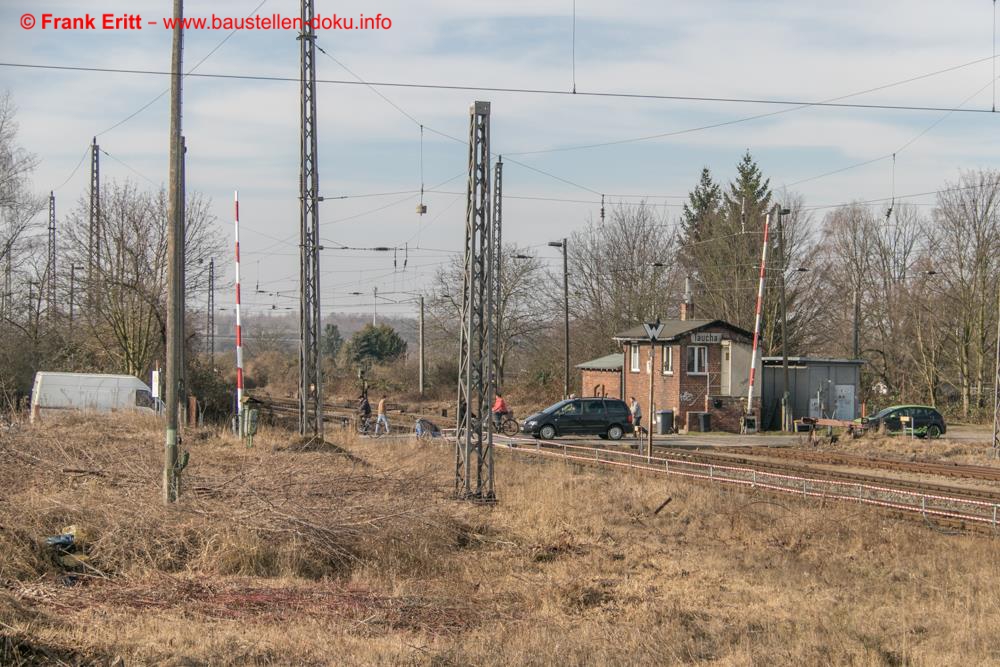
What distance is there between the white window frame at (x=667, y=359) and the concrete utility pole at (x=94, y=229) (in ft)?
70.6

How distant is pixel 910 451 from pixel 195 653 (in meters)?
26.5

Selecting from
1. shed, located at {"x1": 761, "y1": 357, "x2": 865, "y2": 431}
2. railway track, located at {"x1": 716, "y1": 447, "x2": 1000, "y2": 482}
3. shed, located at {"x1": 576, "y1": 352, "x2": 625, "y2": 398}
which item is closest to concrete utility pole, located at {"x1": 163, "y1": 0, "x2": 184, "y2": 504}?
railway track, located at {"x1": 716, "y1": 447, "x2": 1000, "y2": 482}

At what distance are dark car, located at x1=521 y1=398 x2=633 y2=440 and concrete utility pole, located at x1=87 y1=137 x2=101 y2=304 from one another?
660 inches

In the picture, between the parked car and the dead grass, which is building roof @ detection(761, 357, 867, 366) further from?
the dead grass

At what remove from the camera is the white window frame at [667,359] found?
124ft

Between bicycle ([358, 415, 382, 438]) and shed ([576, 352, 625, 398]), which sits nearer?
bicycle ([358, 415, 382, 438])

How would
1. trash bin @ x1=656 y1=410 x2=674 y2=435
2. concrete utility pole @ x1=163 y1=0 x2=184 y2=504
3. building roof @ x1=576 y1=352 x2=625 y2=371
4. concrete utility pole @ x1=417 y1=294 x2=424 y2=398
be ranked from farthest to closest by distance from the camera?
concrete utility pole @ x1=417 y1=294 x2=424 y2=398 → building roof @ x1=576 y1=352 x2=625 y2=371 → trash bin @ x1=656 y1=410 x2=674 y2=435 → concrete utility pole @ x1=163 y1=0 x2=184 y2=504

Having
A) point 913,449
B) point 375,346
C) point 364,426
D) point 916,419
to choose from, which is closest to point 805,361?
point 916,419

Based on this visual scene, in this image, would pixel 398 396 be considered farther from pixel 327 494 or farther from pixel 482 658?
pixel 482 658

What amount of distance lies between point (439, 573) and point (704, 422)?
26.1 m

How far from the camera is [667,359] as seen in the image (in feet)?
125

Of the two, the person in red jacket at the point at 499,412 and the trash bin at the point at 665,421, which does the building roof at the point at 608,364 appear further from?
the person in red jacket at the point at 499,412

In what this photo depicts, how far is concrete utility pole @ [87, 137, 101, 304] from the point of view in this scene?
35750mm

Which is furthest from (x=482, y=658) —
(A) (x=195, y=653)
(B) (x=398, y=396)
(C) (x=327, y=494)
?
(B) (x=398, y=396)
